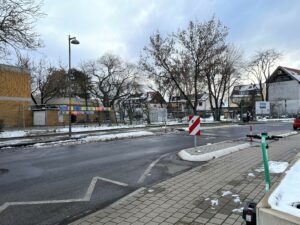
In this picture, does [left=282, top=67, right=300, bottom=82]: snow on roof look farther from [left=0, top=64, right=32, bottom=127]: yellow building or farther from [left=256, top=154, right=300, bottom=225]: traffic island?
[left=256, top=154, right=300, bottom=225]: traffic island

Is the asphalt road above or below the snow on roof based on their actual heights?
below

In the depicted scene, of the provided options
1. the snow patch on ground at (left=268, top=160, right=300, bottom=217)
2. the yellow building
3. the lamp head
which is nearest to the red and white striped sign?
the snow patch on ground at (left=268, top=160, right=300, bottom=217)

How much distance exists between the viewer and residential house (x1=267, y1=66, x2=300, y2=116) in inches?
2732

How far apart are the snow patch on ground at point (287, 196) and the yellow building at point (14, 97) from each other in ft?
101

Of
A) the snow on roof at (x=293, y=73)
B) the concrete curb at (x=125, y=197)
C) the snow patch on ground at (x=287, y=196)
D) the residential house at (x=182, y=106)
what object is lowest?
the concrete curb at (x=125, y=197)

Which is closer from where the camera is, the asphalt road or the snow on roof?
the asphalt road

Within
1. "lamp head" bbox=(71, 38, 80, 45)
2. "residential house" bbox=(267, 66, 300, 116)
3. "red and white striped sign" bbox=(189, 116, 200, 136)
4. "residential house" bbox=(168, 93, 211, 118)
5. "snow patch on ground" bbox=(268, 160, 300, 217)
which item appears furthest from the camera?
"residential house" bbox=(267, 66, 300, 116)

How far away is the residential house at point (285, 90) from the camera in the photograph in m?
69.4

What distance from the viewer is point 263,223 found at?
2822 millimetres

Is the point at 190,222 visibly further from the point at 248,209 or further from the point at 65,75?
the point at 65,75

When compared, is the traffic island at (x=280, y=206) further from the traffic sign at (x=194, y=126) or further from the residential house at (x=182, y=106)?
the residential house at (x=182, y=106)

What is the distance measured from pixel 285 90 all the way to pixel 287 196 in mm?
76642

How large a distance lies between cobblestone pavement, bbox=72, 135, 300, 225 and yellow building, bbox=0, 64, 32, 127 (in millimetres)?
28394

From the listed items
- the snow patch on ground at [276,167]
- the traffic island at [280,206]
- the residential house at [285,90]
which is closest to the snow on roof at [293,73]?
the residential house at [285,90]
